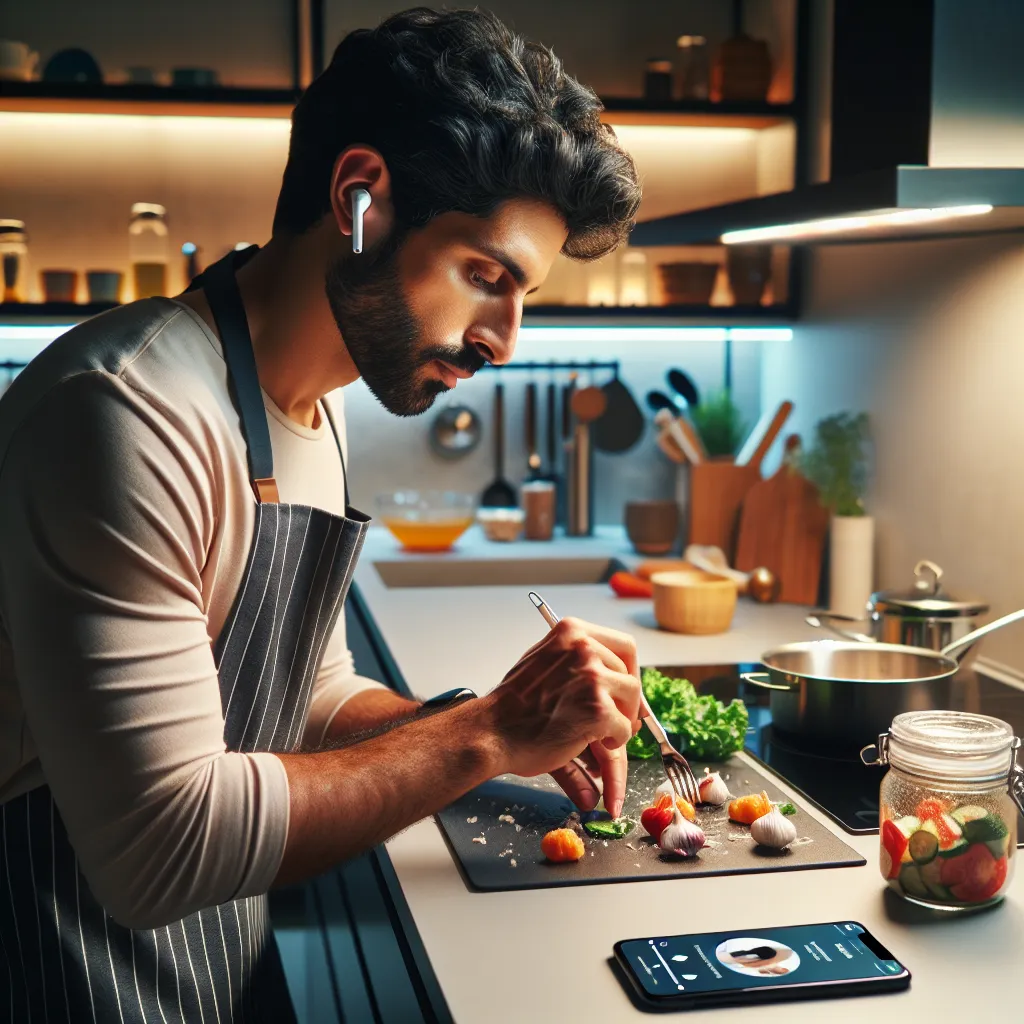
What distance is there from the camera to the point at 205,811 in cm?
100

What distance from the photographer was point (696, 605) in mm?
2248

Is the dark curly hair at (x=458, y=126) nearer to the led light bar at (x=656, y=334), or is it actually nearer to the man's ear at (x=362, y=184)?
the man's ear at (x=362, y=184)

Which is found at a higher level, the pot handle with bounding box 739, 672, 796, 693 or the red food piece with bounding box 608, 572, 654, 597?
the pot handle with bounding box 739, 672, 796, 693

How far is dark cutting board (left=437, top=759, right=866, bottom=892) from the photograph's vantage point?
3.88ft

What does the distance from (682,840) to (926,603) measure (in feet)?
2.92

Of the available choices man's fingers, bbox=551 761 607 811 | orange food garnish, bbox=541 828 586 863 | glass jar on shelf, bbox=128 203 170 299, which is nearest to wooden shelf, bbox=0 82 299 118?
glass jar on shelf, bbox=128 203 170 299

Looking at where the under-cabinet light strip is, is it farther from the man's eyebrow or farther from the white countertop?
the white countertop

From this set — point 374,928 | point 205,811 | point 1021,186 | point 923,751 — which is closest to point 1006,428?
point 1021,186

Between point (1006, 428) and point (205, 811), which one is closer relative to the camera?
point (205, 811)

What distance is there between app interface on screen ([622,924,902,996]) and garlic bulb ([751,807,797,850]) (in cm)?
18

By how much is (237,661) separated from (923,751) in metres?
0.66

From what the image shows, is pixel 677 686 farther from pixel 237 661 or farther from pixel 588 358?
pixel 588 358

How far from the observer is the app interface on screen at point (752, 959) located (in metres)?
0.96

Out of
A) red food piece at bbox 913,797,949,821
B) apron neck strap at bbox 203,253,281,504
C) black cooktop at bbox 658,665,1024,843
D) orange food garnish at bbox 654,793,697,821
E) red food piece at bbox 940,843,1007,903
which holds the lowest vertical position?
black cooktop at bbox 658,665,1024,843
